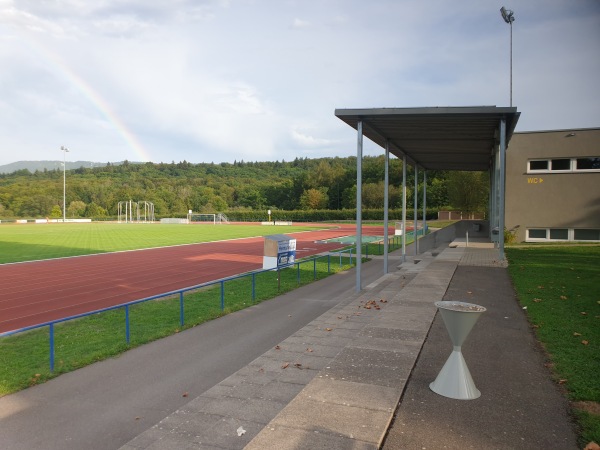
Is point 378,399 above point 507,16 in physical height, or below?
below

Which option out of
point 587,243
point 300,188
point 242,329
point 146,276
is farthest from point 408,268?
point 300,188

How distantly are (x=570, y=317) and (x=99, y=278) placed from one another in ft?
52.0

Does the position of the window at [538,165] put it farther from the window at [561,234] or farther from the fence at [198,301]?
the fence at [198,301]

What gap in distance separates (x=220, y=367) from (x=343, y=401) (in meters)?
2.95

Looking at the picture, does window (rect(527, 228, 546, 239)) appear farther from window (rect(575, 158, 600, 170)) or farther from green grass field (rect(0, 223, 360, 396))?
green grass field (rect(0, 223, 360, 396))

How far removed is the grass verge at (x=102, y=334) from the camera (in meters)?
7.62

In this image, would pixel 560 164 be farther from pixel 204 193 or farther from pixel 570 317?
pixel 204 193

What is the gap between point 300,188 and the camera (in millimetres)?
120000

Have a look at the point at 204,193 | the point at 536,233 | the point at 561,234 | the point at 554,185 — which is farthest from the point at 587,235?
the point at 204,193

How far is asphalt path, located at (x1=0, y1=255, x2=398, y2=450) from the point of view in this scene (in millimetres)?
5328

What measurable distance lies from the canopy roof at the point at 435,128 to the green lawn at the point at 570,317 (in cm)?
480

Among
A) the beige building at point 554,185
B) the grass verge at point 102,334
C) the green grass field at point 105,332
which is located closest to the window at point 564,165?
the beige building at point 554,185

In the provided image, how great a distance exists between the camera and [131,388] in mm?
6680

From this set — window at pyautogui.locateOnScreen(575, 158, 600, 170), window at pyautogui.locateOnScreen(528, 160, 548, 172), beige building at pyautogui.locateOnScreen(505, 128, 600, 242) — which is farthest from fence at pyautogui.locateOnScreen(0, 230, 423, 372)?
window at pyautogui.locateOnScreen(575, 158, 600, 170)
